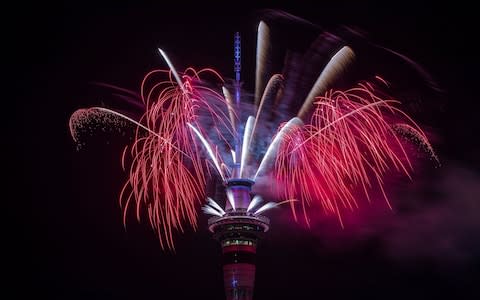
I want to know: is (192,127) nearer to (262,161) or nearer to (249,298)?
(262,161)

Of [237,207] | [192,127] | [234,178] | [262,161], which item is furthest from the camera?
[237,207]

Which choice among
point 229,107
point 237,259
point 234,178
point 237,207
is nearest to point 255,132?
point 229,107

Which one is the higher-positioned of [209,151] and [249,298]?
[209,151]

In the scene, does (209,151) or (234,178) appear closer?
(209,151)

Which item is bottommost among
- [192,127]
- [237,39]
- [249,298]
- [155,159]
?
[249,298]

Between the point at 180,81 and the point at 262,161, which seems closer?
the point at 180,81

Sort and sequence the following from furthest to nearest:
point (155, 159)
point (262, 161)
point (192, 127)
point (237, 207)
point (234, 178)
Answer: point (237, 207) < point (234, 178) < point (262, 161) < point (192, 127) < point (155, 159)

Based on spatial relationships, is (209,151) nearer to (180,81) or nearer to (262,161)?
(262,161)

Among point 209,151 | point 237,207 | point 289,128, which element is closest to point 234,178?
point 237,207

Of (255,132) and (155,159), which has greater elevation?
(255,132)
